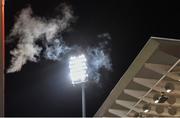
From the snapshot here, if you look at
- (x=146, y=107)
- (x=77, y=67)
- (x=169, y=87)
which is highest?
(x=77, y=67)

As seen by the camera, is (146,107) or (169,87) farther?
(146,107)

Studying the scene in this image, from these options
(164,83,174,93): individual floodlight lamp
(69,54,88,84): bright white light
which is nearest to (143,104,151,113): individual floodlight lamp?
(69,54,88,84): bright white light

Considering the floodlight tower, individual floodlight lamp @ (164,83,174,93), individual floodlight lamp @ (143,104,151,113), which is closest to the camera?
individual floodlight lamp @ (164,83,174,93)

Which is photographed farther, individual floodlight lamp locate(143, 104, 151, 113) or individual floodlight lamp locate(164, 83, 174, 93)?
individual floodlight lamp locate(143, 104, 151, 113)

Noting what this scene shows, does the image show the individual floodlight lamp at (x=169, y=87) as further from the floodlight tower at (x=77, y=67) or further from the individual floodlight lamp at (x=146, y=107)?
the floodlight tower at (x=77, y=67)

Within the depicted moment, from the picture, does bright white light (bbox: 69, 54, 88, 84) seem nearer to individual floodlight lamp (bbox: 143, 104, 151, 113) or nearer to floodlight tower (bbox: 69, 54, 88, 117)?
floodlight tower (bbox: 69, 54, 88, 117)

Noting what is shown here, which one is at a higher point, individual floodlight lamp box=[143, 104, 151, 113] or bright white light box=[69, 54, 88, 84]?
bright white light box=[69, 54, 88, 84]

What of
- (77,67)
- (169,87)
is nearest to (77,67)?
(77,67)

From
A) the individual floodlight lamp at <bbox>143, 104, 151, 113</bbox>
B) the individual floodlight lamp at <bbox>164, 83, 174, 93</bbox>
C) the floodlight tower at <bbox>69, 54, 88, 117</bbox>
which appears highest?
the floodlight tower at <bbox>69, 54, 88, 117</bbox>

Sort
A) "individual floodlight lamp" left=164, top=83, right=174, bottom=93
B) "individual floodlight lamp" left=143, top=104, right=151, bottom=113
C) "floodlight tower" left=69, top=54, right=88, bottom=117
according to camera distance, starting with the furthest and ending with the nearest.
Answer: "individual floodlight lamp" left=143, top=104, right=151, bottom=113 → "floodlight tower" left=69, top=54, right=88, bottom=117 → "individual floodlight lamp" left=164, top=83, right=174, bottom=93

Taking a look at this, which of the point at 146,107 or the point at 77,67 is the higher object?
the point at 77,67

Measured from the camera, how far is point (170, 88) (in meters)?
18.0

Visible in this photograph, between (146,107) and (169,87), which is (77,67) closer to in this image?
(146,107)

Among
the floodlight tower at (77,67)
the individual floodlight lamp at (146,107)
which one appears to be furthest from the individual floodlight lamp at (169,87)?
the floodlight tower at (77,67)
